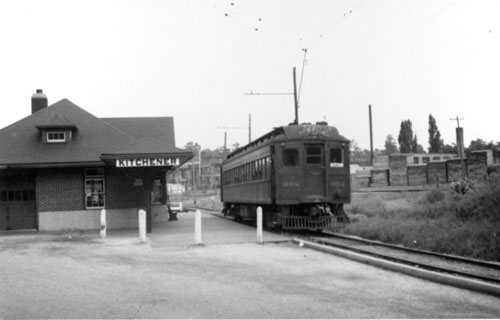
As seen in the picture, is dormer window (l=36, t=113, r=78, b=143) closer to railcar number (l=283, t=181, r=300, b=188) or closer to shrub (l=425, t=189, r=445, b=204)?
railcar number (l=283, t=181, r=300, b=188)

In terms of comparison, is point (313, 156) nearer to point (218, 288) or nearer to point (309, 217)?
point (309, 217)

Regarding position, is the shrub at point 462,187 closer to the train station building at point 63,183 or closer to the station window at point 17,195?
the train station building at point 63,183

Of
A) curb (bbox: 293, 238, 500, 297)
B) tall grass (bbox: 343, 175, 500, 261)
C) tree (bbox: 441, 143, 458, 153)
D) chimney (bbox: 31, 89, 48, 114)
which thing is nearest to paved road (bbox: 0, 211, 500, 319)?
curb (bbox: 293, 238, 500, 297)

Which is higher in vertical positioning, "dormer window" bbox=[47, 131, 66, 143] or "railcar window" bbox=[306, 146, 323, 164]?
"dormer window" bbox=[47, 131, 66, 143]

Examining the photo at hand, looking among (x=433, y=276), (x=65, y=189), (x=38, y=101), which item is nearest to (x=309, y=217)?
(x=433, y=276)

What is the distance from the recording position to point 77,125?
80.5 ft

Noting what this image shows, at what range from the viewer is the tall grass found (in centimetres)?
1245

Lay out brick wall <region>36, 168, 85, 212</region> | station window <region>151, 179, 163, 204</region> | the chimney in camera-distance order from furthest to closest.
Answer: station window <region>151, 179, 163, 204</region> < the chimney < brick wall <region>36, 168, 85, 212</region>

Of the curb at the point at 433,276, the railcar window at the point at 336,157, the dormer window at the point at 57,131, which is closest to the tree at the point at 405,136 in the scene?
the dormer window at the point at 57,131

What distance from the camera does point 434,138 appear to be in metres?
91.5

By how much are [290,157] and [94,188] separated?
Result: 29.9ft

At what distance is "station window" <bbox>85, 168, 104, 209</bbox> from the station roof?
0.71m

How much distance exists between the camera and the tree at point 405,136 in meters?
100

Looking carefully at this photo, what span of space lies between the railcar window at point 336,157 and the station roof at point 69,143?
4.73 metres
